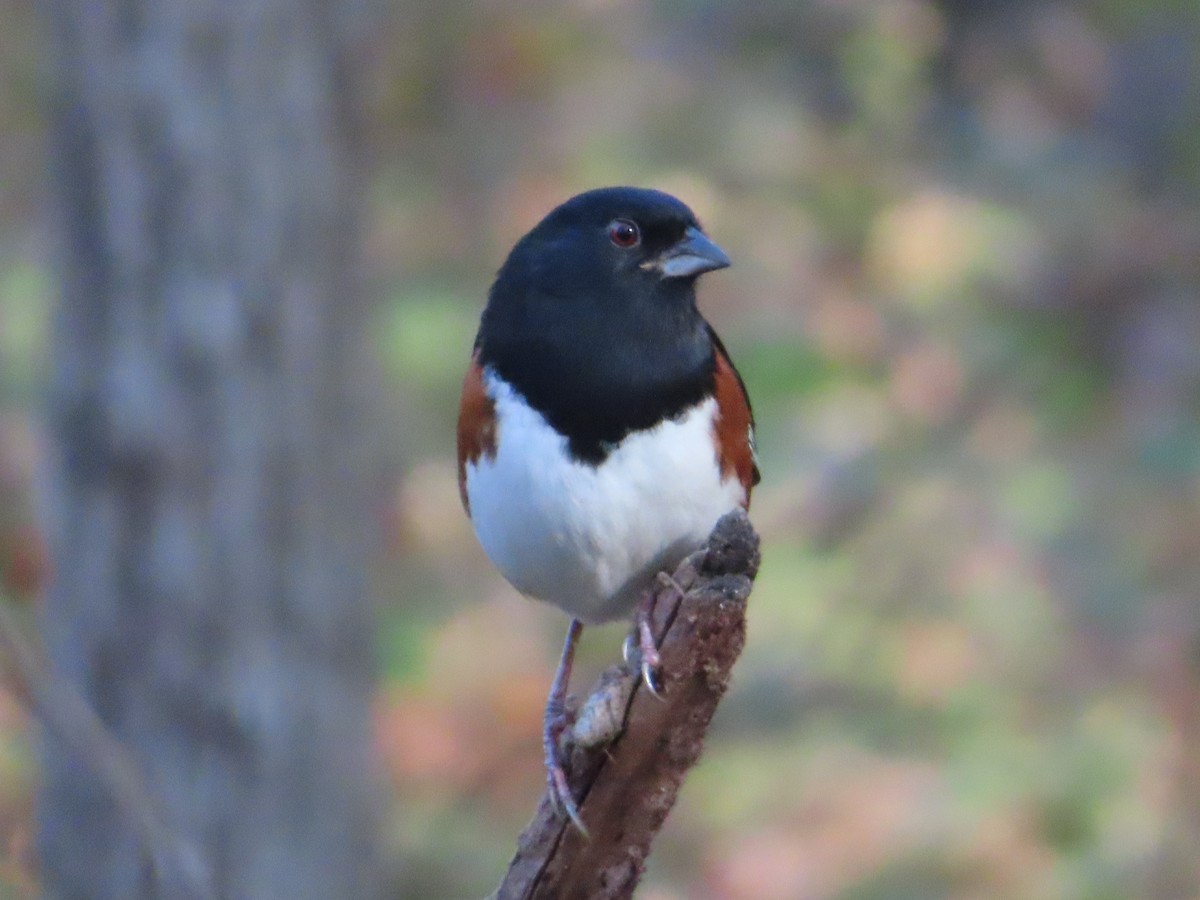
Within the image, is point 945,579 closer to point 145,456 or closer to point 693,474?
point 145,456

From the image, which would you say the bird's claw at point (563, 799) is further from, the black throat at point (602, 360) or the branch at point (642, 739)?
the black throat at point (602, 360)

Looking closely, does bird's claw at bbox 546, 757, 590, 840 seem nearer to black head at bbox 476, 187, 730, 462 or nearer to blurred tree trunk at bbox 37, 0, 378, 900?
black head at bbox 476, 187, 730, 462

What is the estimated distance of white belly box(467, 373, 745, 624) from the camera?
2.55m

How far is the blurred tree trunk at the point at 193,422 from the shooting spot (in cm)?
416

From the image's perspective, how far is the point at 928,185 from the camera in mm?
7082

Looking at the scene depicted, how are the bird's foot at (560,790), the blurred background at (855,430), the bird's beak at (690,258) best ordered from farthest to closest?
the blurred background at (855,430)
the bird's beak at (690,258)
the bird's foot at (560,790)

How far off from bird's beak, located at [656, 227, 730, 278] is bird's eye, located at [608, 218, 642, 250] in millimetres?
53

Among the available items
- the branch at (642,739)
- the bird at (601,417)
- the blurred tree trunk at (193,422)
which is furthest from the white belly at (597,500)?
the blurred tree trunk at (193,422)

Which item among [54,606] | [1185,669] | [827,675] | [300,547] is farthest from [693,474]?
[1185,669]

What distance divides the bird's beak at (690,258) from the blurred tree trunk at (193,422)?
1.66m

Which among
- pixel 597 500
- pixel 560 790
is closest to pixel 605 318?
pixel 597 500

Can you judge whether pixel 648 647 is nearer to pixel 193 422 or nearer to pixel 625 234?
pixel 625 234

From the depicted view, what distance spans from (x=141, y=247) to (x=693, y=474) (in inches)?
80.6

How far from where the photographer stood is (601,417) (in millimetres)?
2572
